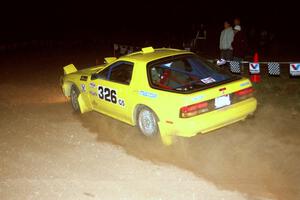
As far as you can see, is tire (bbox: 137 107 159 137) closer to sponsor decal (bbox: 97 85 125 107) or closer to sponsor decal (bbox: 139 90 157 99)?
sponsor decal (bbox: 139 90 157 99)

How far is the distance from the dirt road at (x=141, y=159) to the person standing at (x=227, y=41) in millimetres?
2537

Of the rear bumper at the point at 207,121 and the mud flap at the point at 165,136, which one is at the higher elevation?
the rear bumper at the point at 207,121

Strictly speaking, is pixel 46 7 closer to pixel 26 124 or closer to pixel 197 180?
pixel 26 124

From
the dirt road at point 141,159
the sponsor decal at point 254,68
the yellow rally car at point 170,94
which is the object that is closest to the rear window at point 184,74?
the yellow rally car at point 170,94

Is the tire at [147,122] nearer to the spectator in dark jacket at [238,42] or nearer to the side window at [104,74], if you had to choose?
the side window at [104,74]

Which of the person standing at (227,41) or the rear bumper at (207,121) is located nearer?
the rear bumper at (207,121)

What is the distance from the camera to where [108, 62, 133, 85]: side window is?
7481mm

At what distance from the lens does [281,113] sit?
26.8 ft

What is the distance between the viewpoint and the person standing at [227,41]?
11428 millimetres

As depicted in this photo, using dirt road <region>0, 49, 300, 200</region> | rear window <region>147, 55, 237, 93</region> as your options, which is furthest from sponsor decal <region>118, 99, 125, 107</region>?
rear window <region>147, 55, 237, 93</region>

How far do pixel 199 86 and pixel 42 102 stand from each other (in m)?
5.24

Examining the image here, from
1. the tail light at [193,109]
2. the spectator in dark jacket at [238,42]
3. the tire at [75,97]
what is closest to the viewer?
the tail light at [193,109]

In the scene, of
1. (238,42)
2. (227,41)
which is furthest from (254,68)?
(227,41)

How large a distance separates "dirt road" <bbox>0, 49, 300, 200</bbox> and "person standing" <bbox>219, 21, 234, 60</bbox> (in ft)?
8.32
